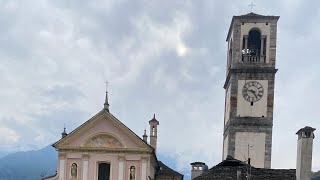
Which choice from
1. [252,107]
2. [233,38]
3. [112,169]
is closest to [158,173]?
[112,169]

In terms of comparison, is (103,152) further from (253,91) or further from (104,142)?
(253,91)

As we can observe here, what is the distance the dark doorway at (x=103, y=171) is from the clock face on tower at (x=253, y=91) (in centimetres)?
1485

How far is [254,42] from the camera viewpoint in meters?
51.1

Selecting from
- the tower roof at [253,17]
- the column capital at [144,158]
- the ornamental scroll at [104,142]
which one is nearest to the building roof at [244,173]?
the column capital at [144,158]

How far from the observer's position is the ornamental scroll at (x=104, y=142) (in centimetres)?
4441

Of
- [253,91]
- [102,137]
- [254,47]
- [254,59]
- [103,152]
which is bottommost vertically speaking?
[103,152]

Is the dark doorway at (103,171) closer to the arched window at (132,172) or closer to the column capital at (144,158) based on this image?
the arched window at (132,172)

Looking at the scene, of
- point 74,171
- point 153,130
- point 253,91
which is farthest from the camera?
point 153,130

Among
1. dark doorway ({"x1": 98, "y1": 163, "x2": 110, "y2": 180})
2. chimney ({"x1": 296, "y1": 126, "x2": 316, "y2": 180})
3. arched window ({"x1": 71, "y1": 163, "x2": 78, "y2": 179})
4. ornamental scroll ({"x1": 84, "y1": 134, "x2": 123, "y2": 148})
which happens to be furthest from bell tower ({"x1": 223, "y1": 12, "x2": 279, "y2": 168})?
chimney ({"x1": 296, "y1": 126, "x2": 316, "y2": 180})

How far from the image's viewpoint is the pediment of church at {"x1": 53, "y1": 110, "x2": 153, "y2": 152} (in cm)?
4422

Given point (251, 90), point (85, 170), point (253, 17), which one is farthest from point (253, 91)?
point (85, 170)

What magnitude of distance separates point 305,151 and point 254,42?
2810cm

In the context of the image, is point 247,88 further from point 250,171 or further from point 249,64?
point 250,171

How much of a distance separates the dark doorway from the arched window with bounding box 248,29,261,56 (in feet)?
59.2
